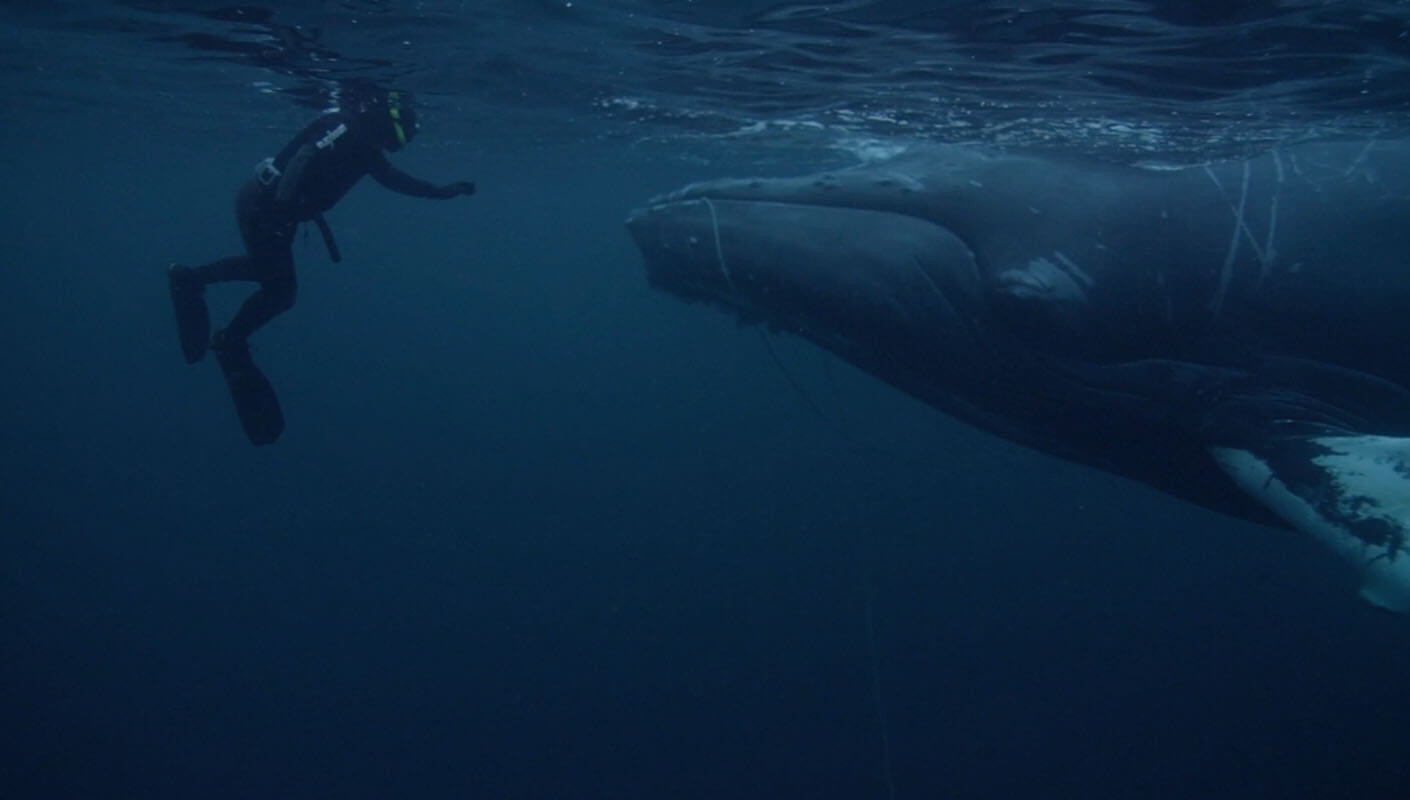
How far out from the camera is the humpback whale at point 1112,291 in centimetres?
474

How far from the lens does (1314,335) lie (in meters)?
4.81

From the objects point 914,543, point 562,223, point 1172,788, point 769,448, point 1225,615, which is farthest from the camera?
point 562,223

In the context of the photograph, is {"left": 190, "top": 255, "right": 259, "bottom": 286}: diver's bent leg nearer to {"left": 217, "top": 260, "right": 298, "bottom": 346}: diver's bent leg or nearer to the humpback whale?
{"left": 217, "top": 260, "right": 298, "bottom": 346}: diver's bent leg

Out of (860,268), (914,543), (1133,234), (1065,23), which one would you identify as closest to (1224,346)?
(1133,234)

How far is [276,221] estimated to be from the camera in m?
9.75

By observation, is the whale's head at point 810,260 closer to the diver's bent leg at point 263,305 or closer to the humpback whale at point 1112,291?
the humpback whale at point 1112,291

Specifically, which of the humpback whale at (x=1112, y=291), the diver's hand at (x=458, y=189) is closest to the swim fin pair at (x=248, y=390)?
the diver's hand at (x=458, y=189)

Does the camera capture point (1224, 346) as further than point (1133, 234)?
No

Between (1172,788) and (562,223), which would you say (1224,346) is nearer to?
(1172,788)

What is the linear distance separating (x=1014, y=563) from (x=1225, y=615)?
6536 mm

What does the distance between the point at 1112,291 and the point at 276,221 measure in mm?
8275

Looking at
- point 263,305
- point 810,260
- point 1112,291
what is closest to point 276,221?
point 263,305

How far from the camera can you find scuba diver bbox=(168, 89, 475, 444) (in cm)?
945

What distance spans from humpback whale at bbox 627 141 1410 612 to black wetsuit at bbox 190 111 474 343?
5.27 meters
